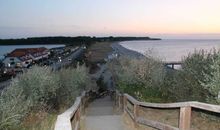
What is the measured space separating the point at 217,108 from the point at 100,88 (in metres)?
27.8

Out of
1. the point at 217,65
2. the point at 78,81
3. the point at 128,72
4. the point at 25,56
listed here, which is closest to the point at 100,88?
the point at 78,81

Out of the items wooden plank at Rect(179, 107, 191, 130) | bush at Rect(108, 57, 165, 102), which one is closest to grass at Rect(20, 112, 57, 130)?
wooden plank at Rect(179, 107, 191, 130)

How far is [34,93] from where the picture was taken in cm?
1199

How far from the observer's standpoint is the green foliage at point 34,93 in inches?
293

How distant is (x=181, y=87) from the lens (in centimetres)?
1135

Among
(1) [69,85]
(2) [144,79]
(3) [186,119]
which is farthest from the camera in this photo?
(1) [69,85]

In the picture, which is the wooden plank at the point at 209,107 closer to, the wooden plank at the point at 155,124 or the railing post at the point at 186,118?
the railing post at the point at 186,118

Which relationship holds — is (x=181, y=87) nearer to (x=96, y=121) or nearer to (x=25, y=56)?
(x=96, y=121)

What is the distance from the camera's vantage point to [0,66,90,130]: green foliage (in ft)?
24.4

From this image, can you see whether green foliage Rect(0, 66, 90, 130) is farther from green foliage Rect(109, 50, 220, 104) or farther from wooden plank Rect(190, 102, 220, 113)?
wooden plank Rect(190, 102, 220, 113)

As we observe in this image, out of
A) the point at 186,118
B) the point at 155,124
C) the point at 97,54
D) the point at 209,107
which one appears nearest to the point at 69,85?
the point at 155,124

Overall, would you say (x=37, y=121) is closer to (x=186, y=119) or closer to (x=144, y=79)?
(x=186, y=119)

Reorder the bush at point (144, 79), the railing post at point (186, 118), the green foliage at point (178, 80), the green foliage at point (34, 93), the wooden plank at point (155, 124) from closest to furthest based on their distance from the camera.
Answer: the railing post at point (186, 118), the wooden plank at point (155, 124), the green foliage at point (34, 93), the green foliage at point (178, 80), the bush at point (144, 79)

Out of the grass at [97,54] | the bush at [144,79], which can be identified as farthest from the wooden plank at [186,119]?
the grass at [97,54]
